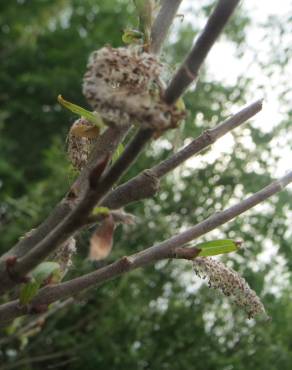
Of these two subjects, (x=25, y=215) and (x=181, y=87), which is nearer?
(x=181, y=87)

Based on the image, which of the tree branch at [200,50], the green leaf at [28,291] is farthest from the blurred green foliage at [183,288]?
the tree branch at [200,50]

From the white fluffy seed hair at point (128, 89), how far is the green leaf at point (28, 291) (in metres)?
0.19

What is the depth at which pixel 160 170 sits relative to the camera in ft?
1.72

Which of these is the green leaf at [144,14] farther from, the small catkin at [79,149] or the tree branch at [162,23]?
the small catkin at [79,149]

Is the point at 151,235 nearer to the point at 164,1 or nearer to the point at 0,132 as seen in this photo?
the point at 164,1

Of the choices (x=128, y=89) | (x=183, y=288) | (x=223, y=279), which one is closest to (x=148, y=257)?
(x=223, y=279)

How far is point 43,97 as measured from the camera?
366 centimetres

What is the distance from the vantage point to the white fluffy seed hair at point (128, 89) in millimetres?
381

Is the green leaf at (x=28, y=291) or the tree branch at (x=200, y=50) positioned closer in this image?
the tree branch at (x=200, y=50)

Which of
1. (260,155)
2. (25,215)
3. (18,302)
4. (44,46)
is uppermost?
(18,302)

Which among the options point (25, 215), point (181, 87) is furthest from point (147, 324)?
point (181, 87)

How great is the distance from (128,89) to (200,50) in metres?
0.06

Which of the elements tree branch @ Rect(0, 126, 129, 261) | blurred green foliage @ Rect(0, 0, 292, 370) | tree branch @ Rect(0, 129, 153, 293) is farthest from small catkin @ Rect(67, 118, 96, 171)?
blurred green foliage @ Rect(0, 0, 292, 370)

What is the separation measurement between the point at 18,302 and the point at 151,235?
4.65 ft
